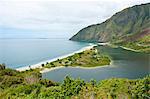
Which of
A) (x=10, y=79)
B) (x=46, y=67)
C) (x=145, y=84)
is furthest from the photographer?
(x=46, y=67)

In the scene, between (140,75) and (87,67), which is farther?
(87,67)

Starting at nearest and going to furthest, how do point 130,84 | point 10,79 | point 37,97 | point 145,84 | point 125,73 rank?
point 37,97 → point 145,84 → point 130,84 → point 10,79 → point 125,73

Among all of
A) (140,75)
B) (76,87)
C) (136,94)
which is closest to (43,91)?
(76,87)

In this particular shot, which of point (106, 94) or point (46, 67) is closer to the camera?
point (106, 94)

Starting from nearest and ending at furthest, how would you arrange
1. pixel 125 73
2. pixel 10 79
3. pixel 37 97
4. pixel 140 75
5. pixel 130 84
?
pixel 37 97, pixel 130 84, pixel 10 79, pixel 140 75, pixel 125 73

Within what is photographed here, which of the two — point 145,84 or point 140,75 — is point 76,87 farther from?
point 140,75

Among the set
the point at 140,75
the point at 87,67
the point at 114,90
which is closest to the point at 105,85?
the point at 114,90

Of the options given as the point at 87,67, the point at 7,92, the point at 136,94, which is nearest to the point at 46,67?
the point at 87,67

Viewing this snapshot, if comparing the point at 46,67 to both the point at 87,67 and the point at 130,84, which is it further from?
the point at 130,84

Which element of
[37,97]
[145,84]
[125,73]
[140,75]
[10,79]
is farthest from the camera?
[125,73]
